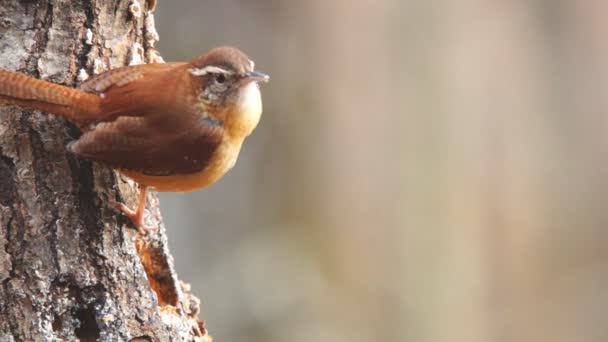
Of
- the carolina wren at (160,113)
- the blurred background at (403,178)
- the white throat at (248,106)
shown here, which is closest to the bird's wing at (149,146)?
the carolina wren at (160,113)

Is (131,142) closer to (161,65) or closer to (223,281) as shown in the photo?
(161,65)

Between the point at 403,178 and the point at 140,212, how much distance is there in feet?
15.6

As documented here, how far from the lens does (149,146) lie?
10.9 feet

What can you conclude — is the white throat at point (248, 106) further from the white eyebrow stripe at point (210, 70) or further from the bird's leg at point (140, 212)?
the bird's leg at point (140, 212)

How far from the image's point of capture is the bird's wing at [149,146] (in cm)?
325

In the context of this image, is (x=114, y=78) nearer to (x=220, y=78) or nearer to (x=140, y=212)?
(x=220, y=78)

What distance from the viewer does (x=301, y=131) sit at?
781 centimetres

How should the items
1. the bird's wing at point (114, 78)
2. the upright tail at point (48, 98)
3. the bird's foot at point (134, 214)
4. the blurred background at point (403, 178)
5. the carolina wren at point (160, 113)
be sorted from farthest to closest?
the blurred background at point (403, 178) < the bird's foot at point (134, 214) < the bird's wing at point (114, 78) < the carolina wren at point (160, 113) < the upright tail at point (48, 98)

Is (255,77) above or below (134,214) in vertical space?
above

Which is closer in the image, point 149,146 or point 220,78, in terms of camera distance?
point 149,146

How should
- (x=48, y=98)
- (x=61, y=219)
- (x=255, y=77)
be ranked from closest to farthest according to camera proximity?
(x=48, y=98)
(x=61, y=219)
(x=255, y=77)

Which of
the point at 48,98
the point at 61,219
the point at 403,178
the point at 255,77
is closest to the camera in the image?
the point at 48,98

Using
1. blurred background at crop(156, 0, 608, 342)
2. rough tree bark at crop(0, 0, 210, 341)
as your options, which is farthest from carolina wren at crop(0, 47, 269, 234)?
blurred background at crop(156, 0, 608, 342)

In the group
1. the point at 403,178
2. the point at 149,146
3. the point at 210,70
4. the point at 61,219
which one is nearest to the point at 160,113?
the point at 149,146
